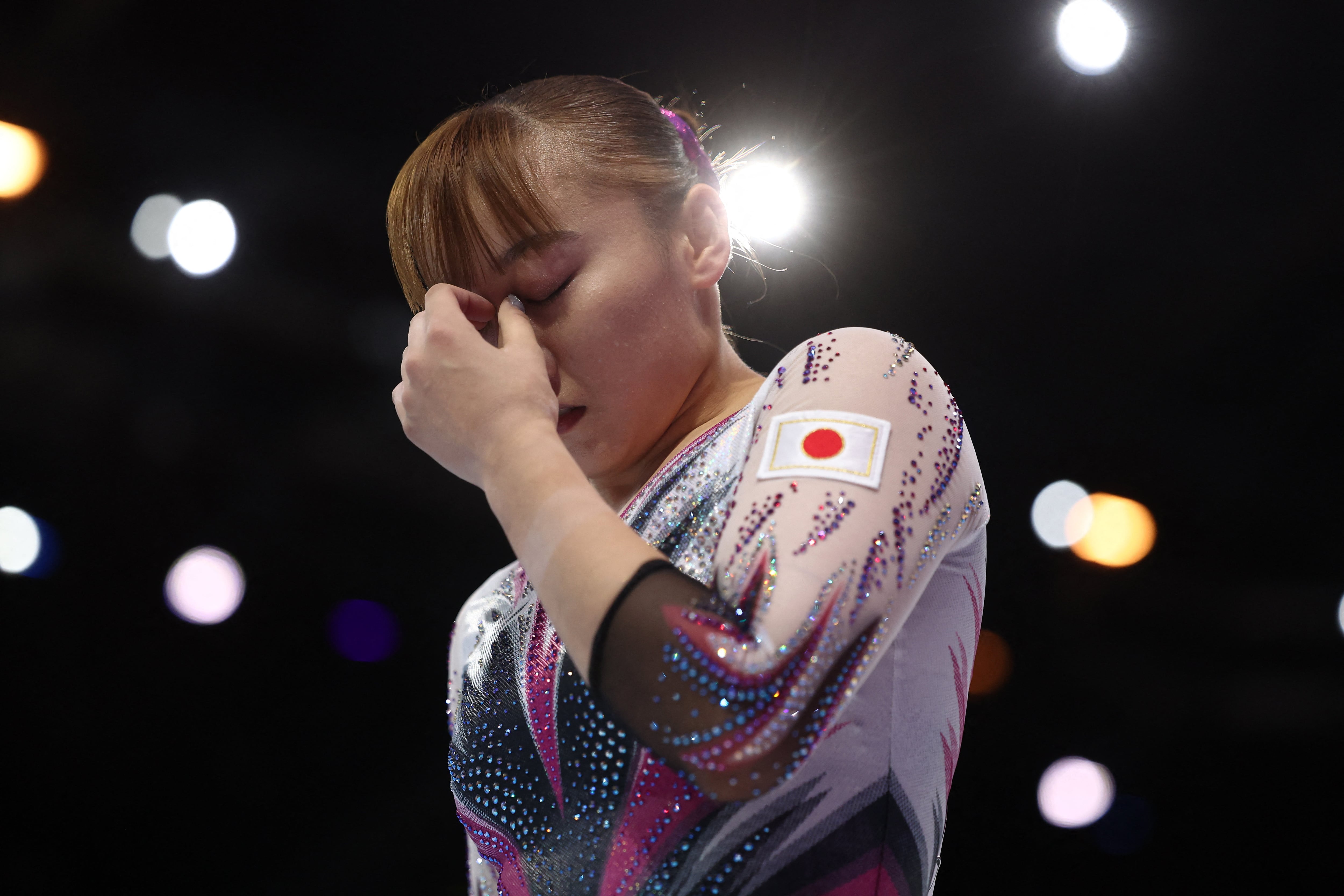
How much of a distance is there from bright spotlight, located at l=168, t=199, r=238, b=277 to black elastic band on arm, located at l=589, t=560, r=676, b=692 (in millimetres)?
1564

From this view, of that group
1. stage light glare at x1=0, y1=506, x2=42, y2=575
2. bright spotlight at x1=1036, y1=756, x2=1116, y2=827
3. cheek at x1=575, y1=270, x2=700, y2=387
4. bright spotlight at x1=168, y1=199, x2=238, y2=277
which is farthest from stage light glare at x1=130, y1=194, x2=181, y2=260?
bright spotlight at x1=1036, y1=756, x2=1116, y2=827

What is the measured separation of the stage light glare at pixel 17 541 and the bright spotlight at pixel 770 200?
1.43m

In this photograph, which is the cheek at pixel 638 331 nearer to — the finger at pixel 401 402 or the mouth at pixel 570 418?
the mouth at pixel 570 418

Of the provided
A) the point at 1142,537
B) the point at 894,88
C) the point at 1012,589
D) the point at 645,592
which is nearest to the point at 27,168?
the point at 894,88

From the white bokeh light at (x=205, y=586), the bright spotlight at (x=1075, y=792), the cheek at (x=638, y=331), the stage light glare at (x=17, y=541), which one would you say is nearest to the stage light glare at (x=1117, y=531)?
the bright spotlight at (x=1075, y=792)

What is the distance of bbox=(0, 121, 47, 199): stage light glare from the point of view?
5.31ft

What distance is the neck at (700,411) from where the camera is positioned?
87cm

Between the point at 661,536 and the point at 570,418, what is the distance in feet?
0.55

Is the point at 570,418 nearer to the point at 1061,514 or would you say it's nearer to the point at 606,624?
the point at 606,624

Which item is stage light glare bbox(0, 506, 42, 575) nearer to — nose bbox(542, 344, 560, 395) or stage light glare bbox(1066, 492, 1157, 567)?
nose bbox(542, 344, 560, 395)

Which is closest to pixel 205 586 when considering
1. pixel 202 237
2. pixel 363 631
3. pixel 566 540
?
pixel 363 631

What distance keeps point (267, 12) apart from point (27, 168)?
0.52 metres

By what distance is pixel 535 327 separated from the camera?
2.64ft

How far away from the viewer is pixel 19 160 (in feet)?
5.37
